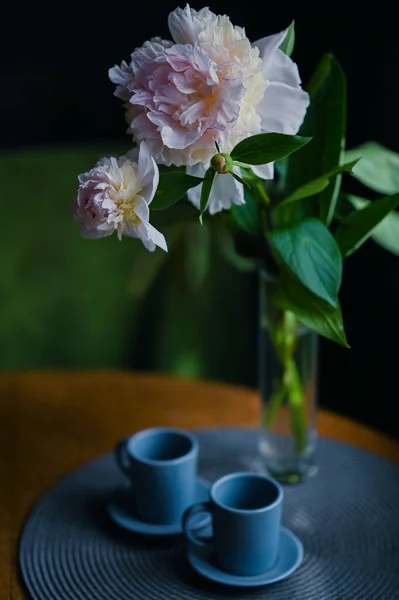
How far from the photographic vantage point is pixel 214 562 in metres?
0.78

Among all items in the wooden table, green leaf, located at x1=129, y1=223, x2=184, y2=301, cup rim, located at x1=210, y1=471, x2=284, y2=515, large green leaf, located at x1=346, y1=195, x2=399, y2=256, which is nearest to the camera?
cup rim, located at x1=210, y1=471, x2=284, y2=515

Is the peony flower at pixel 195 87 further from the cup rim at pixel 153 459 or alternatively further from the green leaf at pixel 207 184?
the cup rim at pixel 153 459

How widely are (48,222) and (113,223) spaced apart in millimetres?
861

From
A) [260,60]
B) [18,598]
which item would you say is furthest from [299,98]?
[18,598]

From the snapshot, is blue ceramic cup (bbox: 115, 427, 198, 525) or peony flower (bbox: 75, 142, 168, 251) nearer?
peony flower (bbox: 75, 142, 168, 251)

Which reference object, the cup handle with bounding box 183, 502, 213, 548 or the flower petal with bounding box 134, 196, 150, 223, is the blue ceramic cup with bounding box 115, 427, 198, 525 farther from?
the flower petal with bounding box 134, 196, 150, 223

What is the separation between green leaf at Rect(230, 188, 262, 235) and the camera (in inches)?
32.3

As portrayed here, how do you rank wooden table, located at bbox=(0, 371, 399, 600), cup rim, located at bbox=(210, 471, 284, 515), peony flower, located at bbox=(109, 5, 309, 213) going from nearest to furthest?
peony flower, located at bbox=(109, 5, 309, 213) < cup rim, located at bbox=(210, 471, 284, 515) < wooden table, located at bbox=(0, 371, 399, 600)

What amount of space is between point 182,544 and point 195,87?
16.9 inches

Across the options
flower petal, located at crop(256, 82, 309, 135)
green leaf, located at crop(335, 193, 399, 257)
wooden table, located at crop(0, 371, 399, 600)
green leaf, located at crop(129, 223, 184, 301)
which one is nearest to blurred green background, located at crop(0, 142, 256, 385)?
green leaf, located at crop(129, 223, 184, 301)

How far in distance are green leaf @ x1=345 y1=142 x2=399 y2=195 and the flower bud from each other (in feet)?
0.79

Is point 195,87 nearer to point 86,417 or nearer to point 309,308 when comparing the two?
point 309,308

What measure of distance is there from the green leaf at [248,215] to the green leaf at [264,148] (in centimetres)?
14

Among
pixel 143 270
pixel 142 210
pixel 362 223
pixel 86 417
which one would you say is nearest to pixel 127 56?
pixel 143 270
